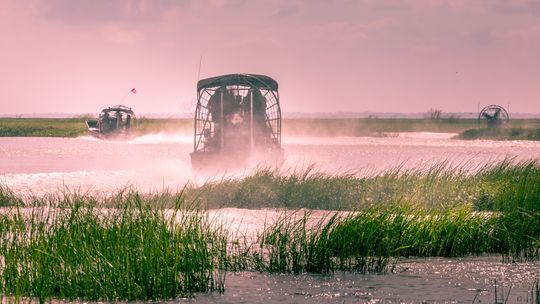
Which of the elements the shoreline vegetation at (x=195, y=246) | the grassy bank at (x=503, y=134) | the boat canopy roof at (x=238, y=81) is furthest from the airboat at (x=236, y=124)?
the grassy bank at (x=503, y=134)

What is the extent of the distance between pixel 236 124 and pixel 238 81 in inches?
63.7

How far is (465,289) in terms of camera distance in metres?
10.3

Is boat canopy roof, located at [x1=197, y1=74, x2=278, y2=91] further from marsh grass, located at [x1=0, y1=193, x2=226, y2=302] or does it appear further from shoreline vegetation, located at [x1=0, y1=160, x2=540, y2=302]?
marsh grass, located at [x1=0, y1=193, x2=226, y2=302]

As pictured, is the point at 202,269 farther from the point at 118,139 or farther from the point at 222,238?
the point at 118,139

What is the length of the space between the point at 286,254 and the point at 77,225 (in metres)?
2.90

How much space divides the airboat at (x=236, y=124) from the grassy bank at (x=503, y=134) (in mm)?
44028

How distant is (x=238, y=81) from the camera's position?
1152 inches

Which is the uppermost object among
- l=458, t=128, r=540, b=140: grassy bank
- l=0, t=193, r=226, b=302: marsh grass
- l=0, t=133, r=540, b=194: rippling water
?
l=458, t=128, r=540, b=140: grassy bank

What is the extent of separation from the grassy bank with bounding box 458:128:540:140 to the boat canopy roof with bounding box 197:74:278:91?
1747 inches

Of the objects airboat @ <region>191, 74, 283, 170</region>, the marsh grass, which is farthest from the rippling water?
the marsh grass

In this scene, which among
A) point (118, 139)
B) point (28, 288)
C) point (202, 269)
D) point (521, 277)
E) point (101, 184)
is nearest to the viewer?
point (28, 288)

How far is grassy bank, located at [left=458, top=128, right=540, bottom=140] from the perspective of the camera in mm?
69688

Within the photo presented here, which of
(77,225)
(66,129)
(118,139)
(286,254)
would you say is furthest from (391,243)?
(66,129)

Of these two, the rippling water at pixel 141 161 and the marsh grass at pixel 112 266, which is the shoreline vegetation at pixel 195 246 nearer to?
the marsh grass at pixel 112 266
